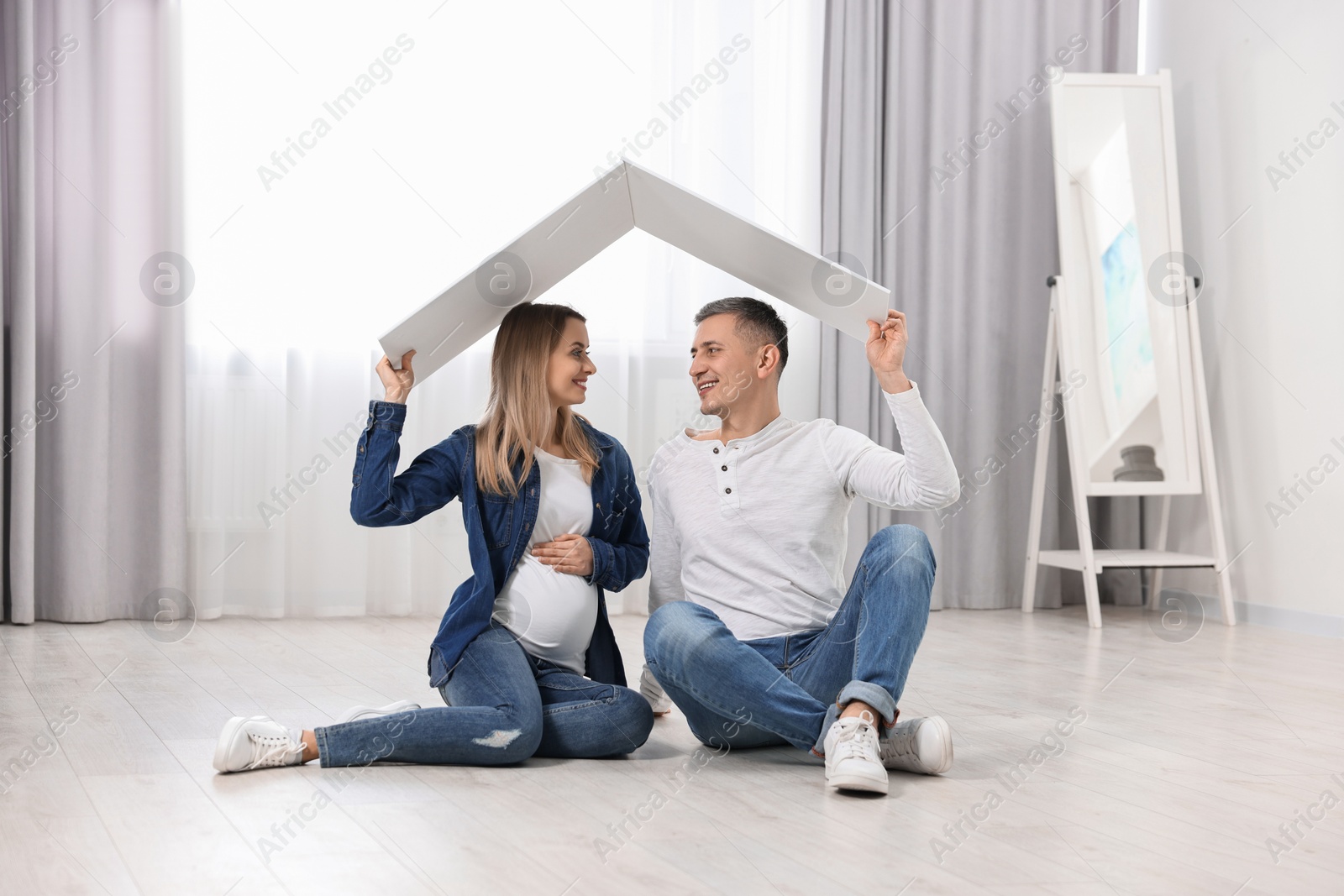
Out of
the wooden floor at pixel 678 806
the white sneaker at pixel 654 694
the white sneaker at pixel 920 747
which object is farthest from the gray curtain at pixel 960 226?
the white sneaker at pixel 920 747

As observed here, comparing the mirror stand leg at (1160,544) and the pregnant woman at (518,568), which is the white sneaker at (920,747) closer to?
the pregnant woman at (518,568)

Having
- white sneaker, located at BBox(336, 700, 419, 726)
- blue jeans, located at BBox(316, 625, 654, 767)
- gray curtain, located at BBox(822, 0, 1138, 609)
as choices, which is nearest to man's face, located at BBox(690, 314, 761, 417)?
blue jeans, located at BBox(316, 625, 654, 767)

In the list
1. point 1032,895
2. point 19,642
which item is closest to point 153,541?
point 19,642

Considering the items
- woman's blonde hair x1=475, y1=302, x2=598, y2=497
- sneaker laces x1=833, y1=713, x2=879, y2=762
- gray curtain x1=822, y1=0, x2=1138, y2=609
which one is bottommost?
sneaker laces x1=833, y1=713, x2=879, y2=762

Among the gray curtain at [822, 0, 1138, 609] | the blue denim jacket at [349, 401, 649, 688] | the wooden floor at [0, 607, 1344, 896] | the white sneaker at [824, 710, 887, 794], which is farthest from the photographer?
the gray curtain at [822, 0, 1138, 609]

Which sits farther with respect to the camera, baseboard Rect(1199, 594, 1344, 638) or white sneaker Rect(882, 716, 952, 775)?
baseboard Rect(1199, 594, 1344, 638)

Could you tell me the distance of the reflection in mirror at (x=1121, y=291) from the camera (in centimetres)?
348

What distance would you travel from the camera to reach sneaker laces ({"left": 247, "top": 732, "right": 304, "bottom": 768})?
1498mm

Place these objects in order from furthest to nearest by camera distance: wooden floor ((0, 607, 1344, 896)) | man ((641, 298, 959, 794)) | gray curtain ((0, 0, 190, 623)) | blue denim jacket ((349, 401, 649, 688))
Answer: gray curtain ((0, 0, 190, 623)), blue denim jacket ((349, 401, 649, 688)), man ((641, 298, 959, 794)), wooden floor ((0, 607, 1344, 896))

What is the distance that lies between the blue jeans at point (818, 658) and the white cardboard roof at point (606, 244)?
35 centimetres

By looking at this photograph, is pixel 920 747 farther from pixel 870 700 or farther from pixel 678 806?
pixel 678 806

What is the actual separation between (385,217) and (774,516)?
1.96 meters

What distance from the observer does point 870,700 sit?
146 centimetres

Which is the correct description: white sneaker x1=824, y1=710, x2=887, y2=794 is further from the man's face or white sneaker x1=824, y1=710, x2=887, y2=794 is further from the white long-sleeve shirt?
the man's face
